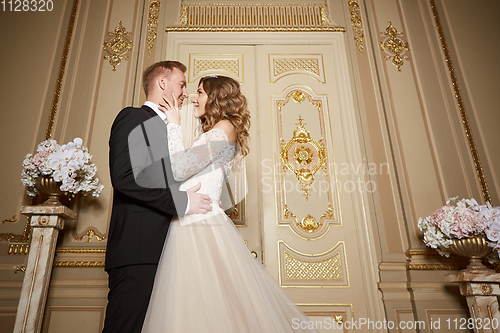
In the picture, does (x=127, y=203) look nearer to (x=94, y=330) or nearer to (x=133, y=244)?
(x=133, y=244)

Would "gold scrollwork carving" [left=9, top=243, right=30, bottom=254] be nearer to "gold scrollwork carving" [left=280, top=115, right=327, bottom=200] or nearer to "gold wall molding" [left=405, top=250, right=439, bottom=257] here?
"gold scrollwork carving" [left=280, top=115, right=327, bottom=200]

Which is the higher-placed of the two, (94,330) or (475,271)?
(475,271)

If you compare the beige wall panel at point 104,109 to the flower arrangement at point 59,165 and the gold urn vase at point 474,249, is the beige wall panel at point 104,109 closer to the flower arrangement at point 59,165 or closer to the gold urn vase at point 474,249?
the flower arrangement at point 59,165

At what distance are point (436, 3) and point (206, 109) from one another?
10.4 feet

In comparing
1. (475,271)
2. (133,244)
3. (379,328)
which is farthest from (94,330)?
(475,271)

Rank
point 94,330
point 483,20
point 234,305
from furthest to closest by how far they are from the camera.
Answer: point 483,20, point 94,330, point 234,305

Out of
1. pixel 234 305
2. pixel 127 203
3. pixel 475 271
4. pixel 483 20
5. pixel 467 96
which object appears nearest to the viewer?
pixel 234 305

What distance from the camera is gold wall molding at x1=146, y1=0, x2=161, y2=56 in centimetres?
364

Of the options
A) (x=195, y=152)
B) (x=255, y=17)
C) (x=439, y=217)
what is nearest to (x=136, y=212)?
(x=195, y=152)

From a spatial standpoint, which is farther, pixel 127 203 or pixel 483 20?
pixel 483 20

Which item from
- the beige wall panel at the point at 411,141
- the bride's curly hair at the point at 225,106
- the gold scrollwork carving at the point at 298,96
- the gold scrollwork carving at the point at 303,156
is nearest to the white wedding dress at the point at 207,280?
the bride's curly hair at the point at 225,106

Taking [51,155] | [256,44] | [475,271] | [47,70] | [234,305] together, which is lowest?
[234,305]

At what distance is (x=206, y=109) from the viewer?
2156 millimetres

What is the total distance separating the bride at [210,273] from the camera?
135 centimetres
